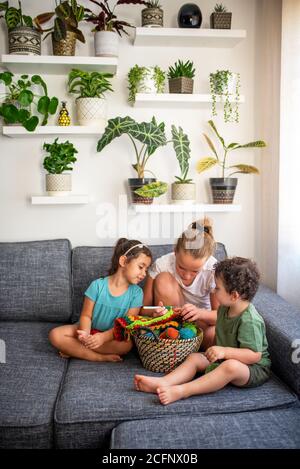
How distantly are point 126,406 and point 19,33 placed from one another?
1.93 meters

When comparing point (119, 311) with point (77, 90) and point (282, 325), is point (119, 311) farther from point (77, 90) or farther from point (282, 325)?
point (77, 90)

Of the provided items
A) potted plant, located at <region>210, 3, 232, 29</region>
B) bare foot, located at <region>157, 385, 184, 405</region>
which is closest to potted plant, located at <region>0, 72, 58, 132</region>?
potted plant, located at <region>210, 3, 232, 29</region>

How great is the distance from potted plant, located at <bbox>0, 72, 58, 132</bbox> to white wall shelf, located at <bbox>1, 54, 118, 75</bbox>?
0.06 m

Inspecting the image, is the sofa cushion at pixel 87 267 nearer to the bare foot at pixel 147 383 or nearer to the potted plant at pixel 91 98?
the potted plant at pixel 91 98

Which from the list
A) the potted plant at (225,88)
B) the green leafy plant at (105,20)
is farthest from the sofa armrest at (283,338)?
the green leafy plant at (105,20)

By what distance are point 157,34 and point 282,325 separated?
1.61 m

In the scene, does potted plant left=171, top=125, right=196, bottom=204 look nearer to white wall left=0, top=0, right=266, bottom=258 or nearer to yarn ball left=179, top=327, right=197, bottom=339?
white wall left=0, top=0, right=266, bottom=258

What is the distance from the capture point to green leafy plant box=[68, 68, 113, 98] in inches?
99.5

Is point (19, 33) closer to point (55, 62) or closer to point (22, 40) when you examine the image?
point (22, 40)

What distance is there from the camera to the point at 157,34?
2518 millimetres

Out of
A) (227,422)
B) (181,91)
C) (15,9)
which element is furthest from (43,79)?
(227,422)

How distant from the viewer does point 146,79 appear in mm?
2555

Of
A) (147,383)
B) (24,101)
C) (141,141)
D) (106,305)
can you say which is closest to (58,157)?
(24,101)

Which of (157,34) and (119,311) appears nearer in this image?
(119,311)
